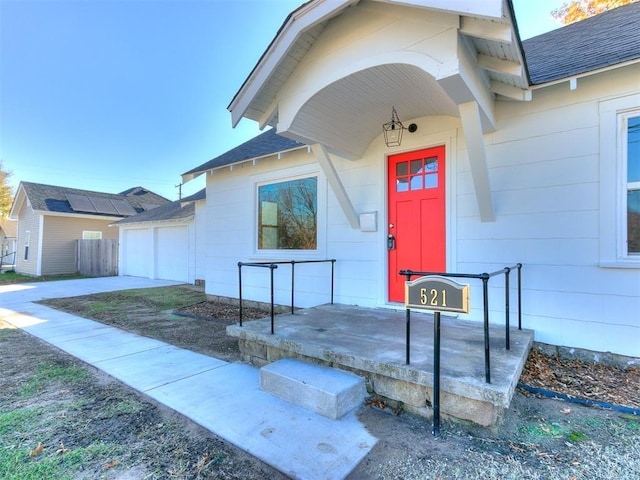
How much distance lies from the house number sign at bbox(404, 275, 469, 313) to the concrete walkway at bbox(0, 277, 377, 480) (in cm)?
101

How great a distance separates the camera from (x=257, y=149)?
6582 mm

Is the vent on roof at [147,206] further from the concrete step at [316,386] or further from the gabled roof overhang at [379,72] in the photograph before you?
the concrete step at [316,386]

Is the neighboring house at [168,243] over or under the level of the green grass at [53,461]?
over

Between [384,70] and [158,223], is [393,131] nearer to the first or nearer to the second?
[384,70]

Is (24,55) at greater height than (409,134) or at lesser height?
greater

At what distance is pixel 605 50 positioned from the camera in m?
3.44

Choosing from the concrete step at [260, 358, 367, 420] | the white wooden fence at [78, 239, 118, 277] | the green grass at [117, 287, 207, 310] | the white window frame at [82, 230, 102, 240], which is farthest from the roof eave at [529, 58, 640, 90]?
the white window frame at [82, 230, 102, 240]

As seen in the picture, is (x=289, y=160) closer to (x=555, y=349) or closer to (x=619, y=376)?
(x=555, y=349)

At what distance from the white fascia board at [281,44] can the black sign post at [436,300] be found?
2.75m

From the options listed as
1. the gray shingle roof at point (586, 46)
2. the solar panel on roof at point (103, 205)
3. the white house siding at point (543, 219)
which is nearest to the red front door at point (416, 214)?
the white house siding at point (543, 219)

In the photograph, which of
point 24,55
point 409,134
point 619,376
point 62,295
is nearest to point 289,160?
point 409,134

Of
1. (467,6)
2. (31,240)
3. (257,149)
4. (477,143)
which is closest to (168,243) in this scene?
(257,149)

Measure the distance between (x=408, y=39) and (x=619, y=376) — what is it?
386 centimetres

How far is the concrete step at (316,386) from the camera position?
94.7 inches
